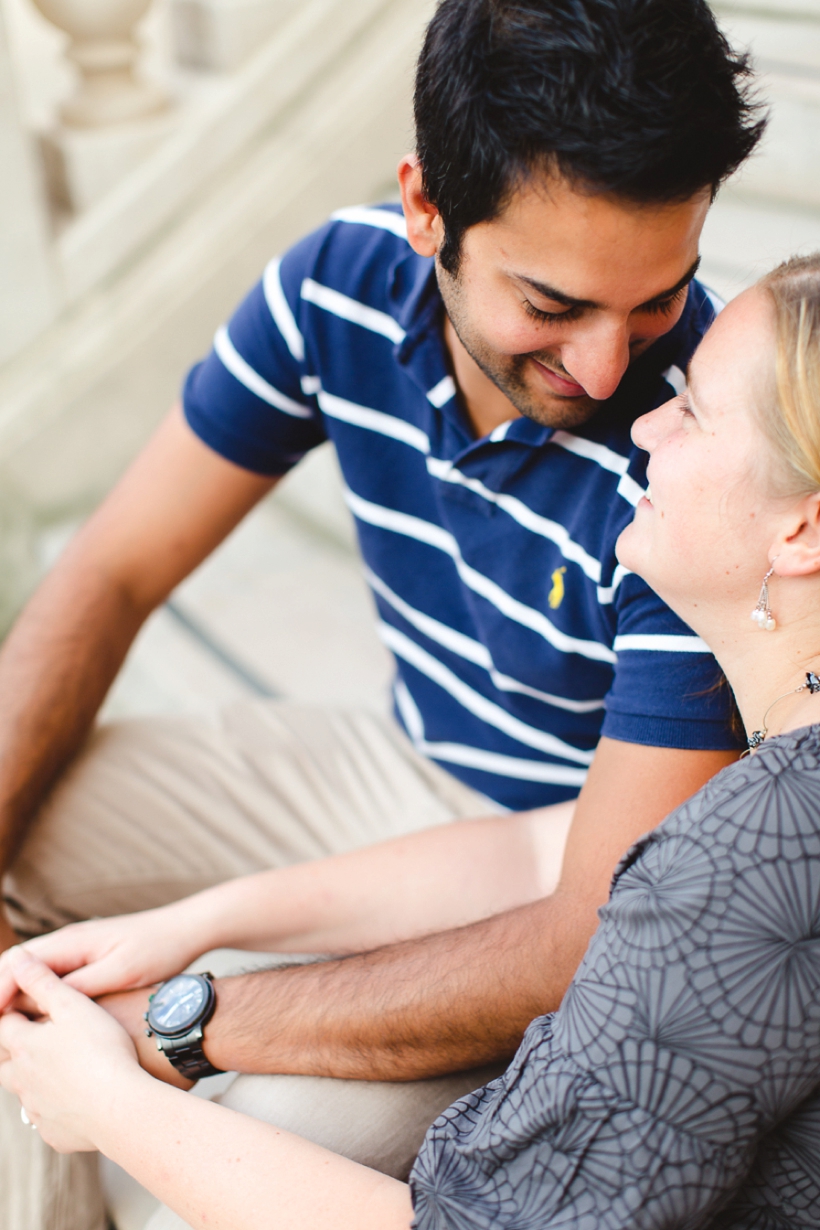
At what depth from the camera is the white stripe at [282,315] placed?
164cm

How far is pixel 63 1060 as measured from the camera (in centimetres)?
127

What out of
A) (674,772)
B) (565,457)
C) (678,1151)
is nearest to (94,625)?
(565,457)

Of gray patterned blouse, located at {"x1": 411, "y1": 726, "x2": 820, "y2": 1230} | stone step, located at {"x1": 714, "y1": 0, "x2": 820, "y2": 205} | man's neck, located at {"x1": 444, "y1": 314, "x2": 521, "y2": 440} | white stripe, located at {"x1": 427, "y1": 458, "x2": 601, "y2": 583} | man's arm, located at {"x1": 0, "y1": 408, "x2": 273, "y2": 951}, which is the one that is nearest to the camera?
gray patterned blouse, located at {"x1": 411, "y1": 726, "x2": 820, "y2": 1230}

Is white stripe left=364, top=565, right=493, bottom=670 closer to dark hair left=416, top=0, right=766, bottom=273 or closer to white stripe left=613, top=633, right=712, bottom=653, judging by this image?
white stripe left=613, top=633, right=712, bottom=653

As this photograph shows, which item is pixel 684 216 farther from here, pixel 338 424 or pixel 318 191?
pixel 318 191

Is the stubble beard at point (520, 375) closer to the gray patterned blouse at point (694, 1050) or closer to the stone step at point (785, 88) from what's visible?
the gray patterned blouse at point (694, 1050)

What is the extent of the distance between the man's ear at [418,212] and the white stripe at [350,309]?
0.16 m

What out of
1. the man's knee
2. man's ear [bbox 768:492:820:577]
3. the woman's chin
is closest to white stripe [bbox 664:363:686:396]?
the woman's chin

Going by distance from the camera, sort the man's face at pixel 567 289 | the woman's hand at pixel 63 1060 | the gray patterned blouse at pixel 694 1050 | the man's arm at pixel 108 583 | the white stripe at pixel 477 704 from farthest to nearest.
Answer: the man's arm at pixel 108 583 < the white stripe at pixel 477 704 < the woman's hand at pixel 63 1060 < the man's face at pixel 567 289 < the gray patterned blouse at pixel 694 1050

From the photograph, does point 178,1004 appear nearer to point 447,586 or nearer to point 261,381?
point 447,586

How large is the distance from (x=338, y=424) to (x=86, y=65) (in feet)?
5.96

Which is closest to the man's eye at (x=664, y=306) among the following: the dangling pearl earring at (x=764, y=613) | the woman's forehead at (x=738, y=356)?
the woman's forehead at (x=738, y=356)

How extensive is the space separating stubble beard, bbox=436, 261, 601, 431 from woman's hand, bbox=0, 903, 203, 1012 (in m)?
0.83

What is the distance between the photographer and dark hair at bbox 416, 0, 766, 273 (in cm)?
105
